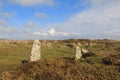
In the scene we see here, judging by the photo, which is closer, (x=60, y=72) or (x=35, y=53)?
(x=60, y=72)

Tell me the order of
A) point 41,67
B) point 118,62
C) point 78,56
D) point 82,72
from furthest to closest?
1. point 78,56
2. point 118,62
3. point 41,67
4. point 82,72

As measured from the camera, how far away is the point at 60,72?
615 inches

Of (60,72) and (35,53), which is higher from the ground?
(35,53)

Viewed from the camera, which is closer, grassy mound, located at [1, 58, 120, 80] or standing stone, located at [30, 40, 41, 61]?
grassy mound, located at [1, 58, 120, 80]

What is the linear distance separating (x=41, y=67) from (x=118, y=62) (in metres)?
6.46

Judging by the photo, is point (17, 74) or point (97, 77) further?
point (17, 74)

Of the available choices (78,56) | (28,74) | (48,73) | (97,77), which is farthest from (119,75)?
(78,56)

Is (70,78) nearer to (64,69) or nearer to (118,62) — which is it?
(64,69)

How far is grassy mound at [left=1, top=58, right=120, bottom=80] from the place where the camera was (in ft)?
49.2

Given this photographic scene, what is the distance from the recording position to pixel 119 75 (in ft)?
49.6

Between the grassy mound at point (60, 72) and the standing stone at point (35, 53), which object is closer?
the grassy mound at point (60, 72)

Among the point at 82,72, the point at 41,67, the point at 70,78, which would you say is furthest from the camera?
the point at 41,67

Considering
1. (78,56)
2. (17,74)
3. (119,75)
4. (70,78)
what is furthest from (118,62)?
(78,56)

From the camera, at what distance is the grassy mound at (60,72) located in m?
15.0
